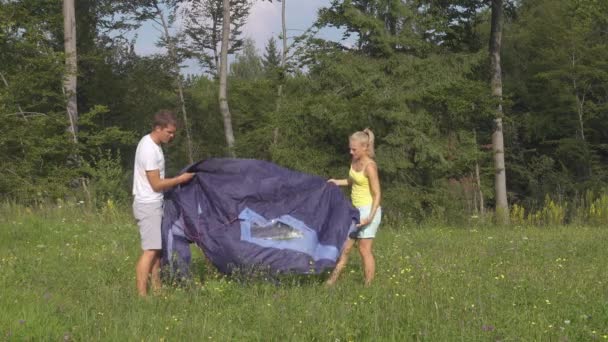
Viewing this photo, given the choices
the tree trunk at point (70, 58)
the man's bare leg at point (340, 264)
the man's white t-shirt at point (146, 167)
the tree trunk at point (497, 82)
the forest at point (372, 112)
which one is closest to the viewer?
the man's white t-shirt at point (146, 167)

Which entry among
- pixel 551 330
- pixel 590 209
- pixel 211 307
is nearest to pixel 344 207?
pixel 211 307

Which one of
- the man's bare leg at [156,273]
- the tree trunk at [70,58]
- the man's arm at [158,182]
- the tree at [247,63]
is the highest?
the tree at [247,63]

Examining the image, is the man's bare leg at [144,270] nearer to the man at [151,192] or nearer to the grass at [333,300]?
the man at [151,192]

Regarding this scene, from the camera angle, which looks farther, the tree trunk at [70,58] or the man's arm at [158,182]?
the tree trunk at [70,58]

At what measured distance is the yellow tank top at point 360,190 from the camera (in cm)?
683

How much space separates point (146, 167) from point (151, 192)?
0.26 m

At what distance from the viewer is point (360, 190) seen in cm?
691

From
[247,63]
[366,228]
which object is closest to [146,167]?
[366,228]

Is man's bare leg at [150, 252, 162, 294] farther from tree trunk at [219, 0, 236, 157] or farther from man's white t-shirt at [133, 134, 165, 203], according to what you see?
tree trunk at [219, 0, 236, 157]

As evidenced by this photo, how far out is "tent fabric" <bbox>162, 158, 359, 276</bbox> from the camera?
6.20 meters

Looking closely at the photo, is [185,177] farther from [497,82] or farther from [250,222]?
[497,82]

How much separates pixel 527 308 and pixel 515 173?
2786cm

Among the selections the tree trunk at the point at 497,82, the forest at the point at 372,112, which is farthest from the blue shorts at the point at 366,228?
the tree trunk at the point at 497,82

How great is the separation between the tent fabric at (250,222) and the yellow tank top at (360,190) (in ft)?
0.89
